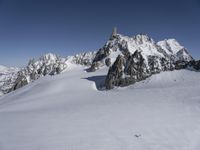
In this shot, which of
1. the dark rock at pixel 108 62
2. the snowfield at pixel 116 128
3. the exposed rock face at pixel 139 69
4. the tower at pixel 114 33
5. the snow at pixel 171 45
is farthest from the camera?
the snow at pixel 171 45

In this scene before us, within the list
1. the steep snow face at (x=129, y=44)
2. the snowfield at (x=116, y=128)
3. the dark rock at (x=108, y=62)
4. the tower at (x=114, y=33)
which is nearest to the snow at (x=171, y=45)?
the steep snow face at (x=129, y=44)

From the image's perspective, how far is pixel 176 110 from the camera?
73.9 ft

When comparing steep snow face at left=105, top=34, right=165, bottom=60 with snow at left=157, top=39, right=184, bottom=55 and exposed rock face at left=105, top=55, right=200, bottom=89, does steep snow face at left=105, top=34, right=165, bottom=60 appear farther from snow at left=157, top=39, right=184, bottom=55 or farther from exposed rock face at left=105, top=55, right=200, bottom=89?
snow at left=157, top=39, right=184, bottom=55

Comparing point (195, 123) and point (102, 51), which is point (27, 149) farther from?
point (102, 51)

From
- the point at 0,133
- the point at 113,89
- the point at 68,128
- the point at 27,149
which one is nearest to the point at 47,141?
the point at 27,149

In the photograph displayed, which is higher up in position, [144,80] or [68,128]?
[144,80]

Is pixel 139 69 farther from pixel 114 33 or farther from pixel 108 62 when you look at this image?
pixel 114 33

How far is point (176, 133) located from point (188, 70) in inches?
Result: 1115

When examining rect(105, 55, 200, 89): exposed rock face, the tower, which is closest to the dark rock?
the tower

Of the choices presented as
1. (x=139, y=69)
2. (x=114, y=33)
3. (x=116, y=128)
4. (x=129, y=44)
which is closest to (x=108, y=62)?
(x=129, y=44)

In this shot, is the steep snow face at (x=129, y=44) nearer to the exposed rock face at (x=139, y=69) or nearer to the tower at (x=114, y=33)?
the tower at (x=114, y=33)

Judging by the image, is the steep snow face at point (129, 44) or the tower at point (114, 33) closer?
the steep snow face at point (129, 44)

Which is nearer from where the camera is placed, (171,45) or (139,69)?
(139,69)

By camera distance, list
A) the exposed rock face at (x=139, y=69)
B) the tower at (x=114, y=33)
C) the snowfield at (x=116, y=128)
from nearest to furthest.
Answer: the snowfield at (x=116, y=128) → the exposed rock face at (x=139, y=69) → the tower at (x=114, y=33)
